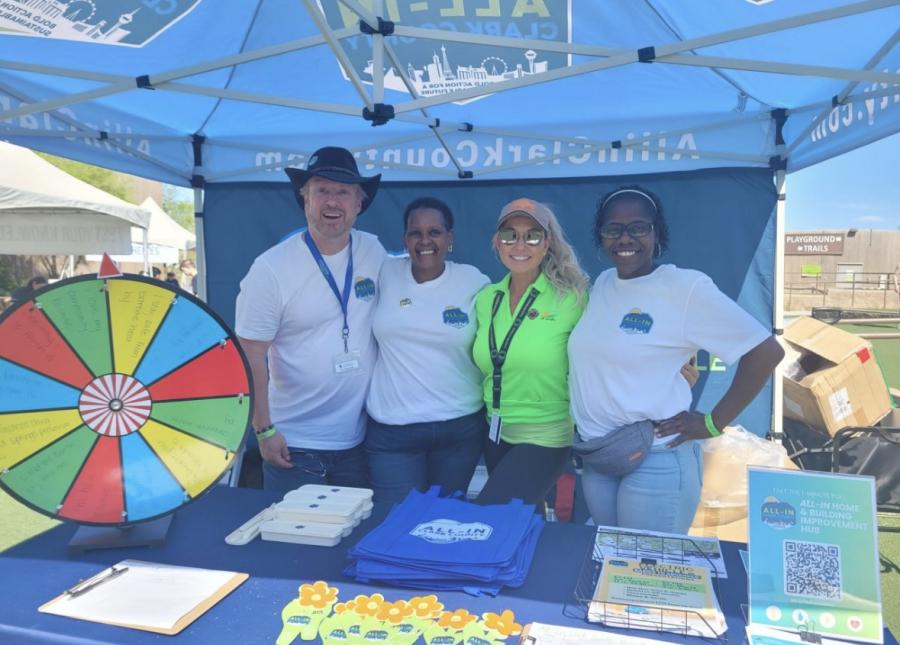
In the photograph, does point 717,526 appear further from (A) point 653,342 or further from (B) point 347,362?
(B) point 347,362

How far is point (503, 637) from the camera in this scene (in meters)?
1.11

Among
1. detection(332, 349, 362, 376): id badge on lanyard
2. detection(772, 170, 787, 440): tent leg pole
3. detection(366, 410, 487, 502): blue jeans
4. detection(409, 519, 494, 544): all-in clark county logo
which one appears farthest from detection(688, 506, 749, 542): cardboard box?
detection(409, 519, 494, 544): all-in clark county logo

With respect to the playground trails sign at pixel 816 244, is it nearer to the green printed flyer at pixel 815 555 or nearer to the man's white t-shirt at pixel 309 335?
the man's white t-shirt at pixel 309 335

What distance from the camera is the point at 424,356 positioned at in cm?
226

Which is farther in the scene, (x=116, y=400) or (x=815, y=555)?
(x=116, y=400)

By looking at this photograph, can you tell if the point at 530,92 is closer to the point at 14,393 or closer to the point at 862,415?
the point at 14,393

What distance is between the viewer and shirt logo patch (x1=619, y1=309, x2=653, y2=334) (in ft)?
6.14

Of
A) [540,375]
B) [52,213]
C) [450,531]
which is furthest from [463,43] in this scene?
[52,213]

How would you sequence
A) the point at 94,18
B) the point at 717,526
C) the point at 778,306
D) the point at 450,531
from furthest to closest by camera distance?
the point at 778,306
the point at 717,526
the point at 94,18
the point at 450,531

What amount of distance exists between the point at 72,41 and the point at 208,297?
1.99 m

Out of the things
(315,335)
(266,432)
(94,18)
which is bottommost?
(266,432)

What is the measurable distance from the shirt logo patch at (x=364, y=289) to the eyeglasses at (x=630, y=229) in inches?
35.7

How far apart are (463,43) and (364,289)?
45.1 inches

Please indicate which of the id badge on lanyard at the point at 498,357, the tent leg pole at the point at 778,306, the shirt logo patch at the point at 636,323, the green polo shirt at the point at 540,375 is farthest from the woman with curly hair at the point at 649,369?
the tent leg pole at the point at 778,306
